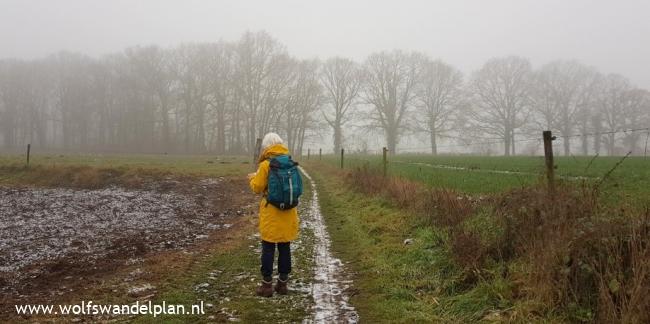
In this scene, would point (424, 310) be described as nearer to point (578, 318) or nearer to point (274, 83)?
point (578, 318)

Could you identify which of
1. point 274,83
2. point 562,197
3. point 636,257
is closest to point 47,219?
point 562,197

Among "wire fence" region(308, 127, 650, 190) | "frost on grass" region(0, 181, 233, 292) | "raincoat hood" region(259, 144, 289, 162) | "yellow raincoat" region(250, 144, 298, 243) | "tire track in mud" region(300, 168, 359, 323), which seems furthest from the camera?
"frost on grass" region(0, 181, 233, 292)

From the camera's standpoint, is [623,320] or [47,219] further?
[47,219]

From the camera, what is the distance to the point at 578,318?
436 centimetres

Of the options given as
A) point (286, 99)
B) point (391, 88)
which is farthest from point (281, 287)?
point (391, 88)

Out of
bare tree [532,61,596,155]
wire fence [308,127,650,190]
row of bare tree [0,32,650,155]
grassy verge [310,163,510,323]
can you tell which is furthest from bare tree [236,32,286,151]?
grassy verge [310,163,510,323]

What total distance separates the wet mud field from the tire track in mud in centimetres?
269

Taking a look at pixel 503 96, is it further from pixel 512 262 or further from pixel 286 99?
pixel 512 262

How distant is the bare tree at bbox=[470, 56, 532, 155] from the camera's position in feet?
206

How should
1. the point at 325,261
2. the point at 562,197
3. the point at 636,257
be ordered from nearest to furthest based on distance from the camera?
the point at 636,257, the point at 562,197, the point at 325,261

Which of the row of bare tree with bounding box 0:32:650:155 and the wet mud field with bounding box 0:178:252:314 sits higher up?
the row of bare tree with bounding box 0:32:650:155

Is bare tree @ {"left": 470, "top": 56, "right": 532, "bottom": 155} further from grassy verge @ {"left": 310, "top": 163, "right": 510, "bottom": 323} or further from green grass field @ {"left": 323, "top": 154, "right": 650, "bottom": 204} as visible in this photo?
grassy verge @ {"left": 310, "top": 163, "right": 510, "bottom": 323}

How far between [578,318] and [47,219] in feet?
41.2

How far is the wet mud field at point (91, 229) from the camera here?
22.8 feet
